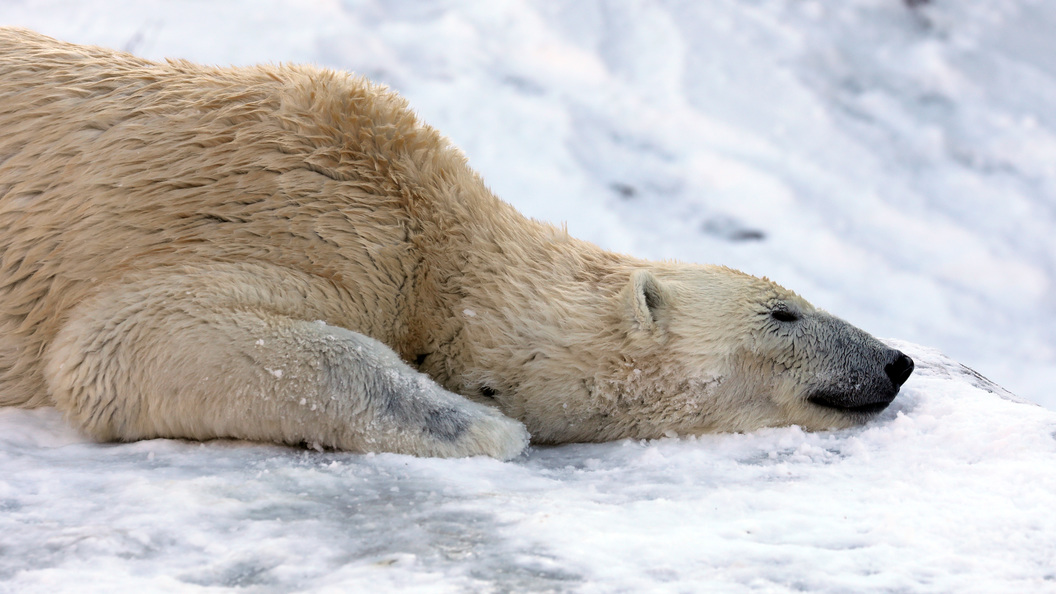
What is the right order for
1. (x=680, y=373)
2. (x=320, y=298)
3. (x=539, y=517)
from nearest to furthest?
1. (x=539, y=517)
2. (x=320, y=298)
3. (x=680, y=373)

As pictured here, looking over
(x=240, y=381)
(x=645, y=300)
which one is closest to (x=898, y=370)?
(x=645, y=300)

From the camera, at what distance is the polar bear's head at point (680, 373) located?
10.4ft


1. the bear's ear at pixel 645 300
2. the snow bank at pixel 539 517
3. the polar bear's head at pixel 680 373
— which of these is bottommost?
the snow bank at pixel 539 517

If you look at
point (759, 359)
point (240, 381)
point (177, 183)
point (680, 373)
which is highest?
point (177, 183)

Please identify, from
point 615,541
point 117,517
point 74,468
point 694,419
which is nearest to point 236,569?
point 117,517

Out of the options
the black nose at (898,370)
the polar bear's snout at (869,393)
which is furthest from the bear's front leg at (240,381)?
the black nose at (898,370)

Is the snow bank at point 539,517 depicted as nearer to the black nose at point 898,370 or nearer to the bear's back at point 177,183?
the black nose at point 898,370

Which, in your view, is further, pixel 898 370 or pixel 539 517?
pixel 898 370

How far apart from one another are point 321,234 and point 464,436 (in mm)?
989

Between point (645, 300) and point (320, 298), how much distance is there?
122 centimetres

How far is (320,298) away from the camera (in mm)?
3062

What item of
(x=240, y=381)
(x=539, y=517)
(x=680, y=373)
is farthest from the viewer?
(x=680, y=373)

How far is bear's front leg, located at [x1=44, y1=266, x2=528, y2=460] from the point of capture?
2.72 m

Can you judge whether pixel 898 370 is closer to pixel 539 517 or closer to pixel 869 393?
pixel 869 393
